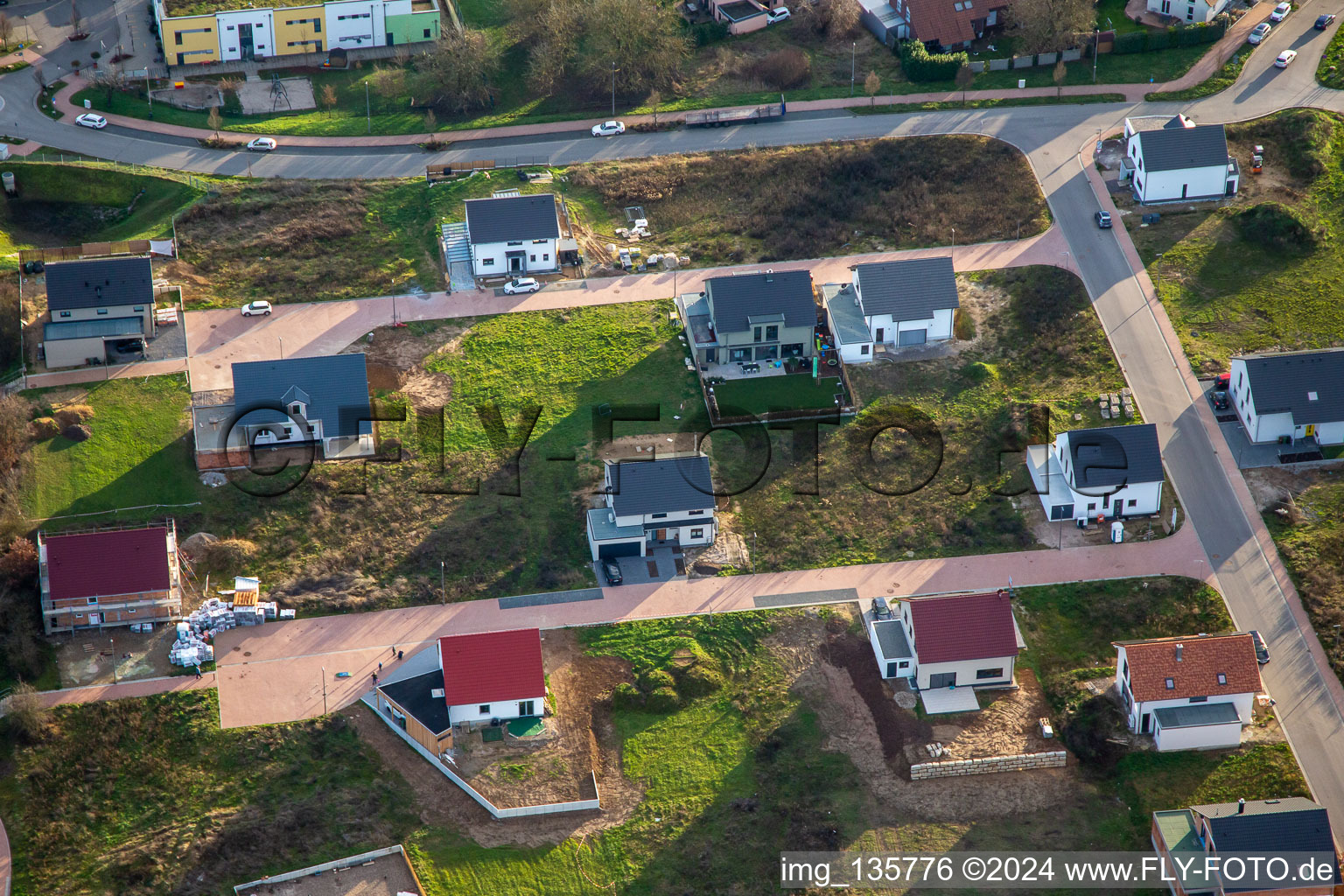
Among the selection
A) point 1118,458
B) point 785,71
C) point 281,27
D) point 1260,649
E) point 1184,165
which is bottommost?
point 1260,649

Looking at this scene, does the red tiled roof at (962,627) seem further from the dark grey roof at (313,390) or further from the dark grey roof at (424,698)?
the dark grey roof at (313,390)

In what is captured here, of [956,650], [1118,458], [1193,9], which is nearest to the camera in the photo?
[956,650]

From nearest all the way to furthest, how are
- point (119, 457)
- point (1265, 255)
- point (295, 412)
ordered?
point (119, 457) → point (295, 412) → point (1265, 255)

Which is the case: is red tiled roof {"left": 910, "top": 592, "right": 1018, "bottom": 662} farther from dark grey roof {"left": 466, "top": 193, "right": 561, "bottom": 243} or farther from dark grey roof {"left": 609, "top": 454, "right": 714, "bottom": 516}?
dark grey roof {"left": 466, "top": 193, "right": 561, "bottom": 243}

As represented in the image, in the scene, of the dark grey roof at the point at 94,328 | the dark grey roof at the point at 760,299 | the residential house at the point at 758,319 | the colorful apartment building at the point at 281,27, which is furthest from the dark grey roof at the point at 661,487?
the colorful apartment building at the point at 281,27

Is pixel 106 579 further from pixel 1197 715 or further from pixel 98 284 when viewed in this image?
pixel 1197 715

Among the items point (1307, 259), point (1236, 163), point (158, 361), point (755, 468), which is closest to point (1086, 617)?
point (755, 468)

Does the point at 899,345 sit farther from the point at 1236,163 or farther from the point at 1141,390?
the point at 1236,163

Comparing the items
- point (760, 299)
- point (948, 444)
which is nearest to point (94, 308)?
point (760, 299)
